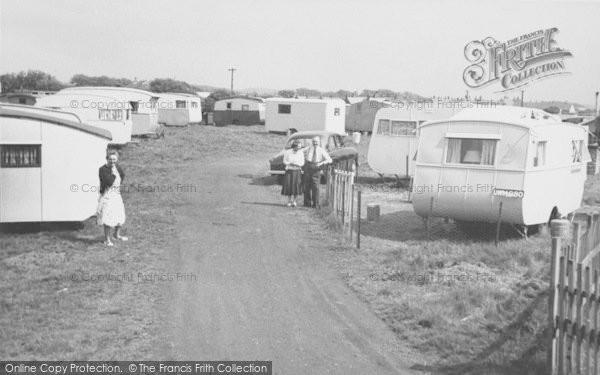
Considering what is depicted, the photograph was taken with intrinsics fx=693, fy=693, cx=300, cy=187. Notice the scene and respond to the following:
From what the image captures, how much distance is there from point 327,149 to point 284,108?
19.1m

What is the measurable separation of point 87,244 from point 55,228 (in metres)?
1.62

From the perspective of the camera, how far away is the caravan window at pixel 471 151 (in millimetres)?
12930

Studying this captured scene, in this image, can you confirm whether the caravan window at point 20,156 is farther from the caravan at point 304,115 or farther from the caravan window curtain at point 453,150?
the caravan at point 304,115

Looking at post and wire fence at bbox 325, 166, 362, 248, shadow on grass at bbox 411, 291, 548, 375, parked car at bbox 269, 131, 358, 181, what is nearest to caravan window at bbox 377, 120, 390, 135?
parked car at bbox 269, 131, 358, 181

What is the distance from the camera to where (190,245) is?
38.8 ft

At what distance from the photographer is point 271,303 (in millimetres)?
8508

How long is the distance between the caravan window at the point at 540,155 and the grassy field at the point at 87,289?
6.85 meters

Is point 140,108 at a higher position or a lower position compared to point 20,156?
higher

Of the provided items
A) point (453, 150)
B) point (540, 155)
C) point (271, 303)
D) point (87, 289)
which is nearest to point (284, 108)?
point (453, 150)

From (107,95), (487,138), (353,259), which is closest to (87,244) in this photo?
(353,259)

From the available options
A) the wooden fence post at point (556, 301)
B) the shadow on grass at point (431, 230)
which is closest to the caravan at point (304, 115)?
the shadow on grass at point (431, 230)

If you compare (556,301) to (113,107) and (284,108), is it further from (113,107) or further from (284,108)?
(284,108)

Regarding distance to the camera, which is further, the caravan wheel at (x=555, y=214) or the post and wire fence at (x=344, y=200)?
the caravan wheel at (x=555, y=214)

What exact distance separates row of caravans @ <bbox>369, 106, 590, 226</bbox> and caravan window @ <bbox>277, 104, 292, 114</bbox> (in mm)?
24843
